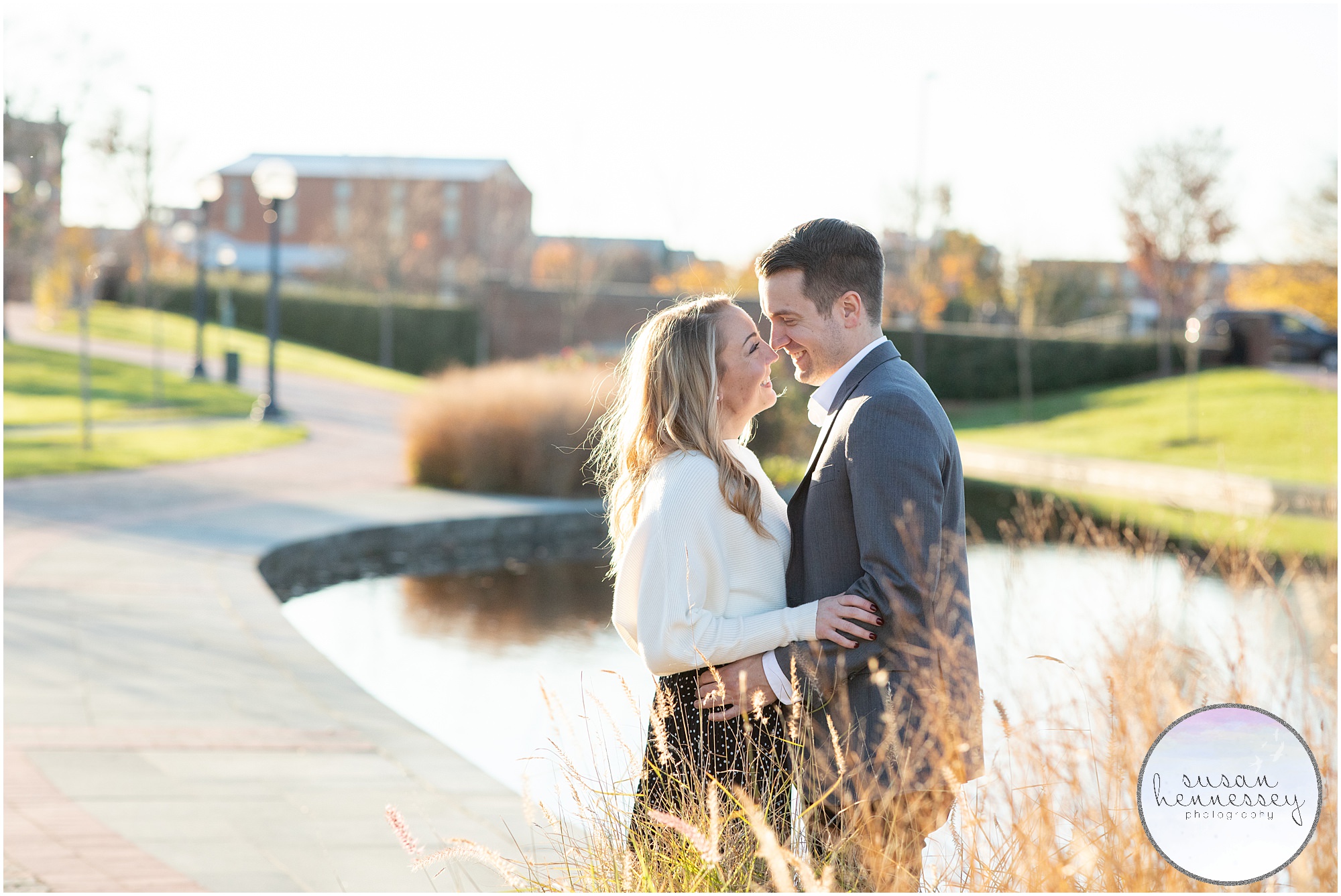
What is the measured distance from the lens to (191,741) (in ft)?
17.3

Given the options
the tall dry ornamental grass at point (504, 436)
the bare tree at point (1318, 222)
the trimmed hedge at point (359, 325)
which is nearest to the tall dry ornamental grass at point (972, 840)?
the tall dry ornamental grass at point (504, 436)

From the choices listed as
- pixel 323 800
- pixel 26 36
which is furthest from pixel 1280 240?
pixel 323 800

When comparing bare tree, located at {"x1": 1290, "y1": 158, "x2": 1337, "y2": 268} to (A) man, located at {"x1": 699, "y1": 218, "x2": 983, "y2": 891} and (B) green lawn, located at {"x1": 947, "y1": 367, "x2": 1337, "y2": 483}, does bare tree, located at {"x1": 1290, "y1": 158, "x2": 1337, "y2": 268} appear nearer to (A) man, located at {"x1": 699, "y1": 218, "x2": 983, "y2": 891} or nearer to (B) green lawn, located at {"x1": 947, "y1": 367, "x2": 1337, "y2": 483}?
(B) green lawn, located at {"x1": 947, "y1": 367, "x2": 1337, "y2": 483}

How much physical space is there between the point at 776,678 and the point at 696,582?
0.25 meters

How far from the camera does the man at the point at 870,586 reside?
7.75 feet

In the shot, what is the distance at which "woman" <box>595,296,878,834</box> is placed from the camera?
8.12 feet

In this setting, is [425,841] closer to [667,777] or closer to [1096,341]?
[667,777]

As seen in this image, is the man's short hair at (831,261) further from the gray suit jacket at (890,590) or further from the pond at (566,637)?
the pond at (566,637)

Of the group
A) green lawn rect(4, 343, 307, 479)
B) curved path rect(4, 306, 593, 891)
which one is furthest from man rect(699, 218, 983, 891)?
green lawn rect(4, 343, 307, 479)

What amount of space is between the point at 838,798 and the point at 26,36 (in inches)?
840

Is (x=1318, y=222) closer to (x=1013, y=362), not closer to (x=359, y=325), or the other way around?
(x=1013, y=362)

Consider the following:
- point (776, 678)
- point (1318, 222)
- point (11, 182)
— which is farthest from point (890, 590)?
point (1318, 222)

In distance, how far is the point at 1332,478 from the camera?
17.3m

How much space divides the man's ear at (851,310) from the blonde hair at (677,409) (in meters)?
0.25
